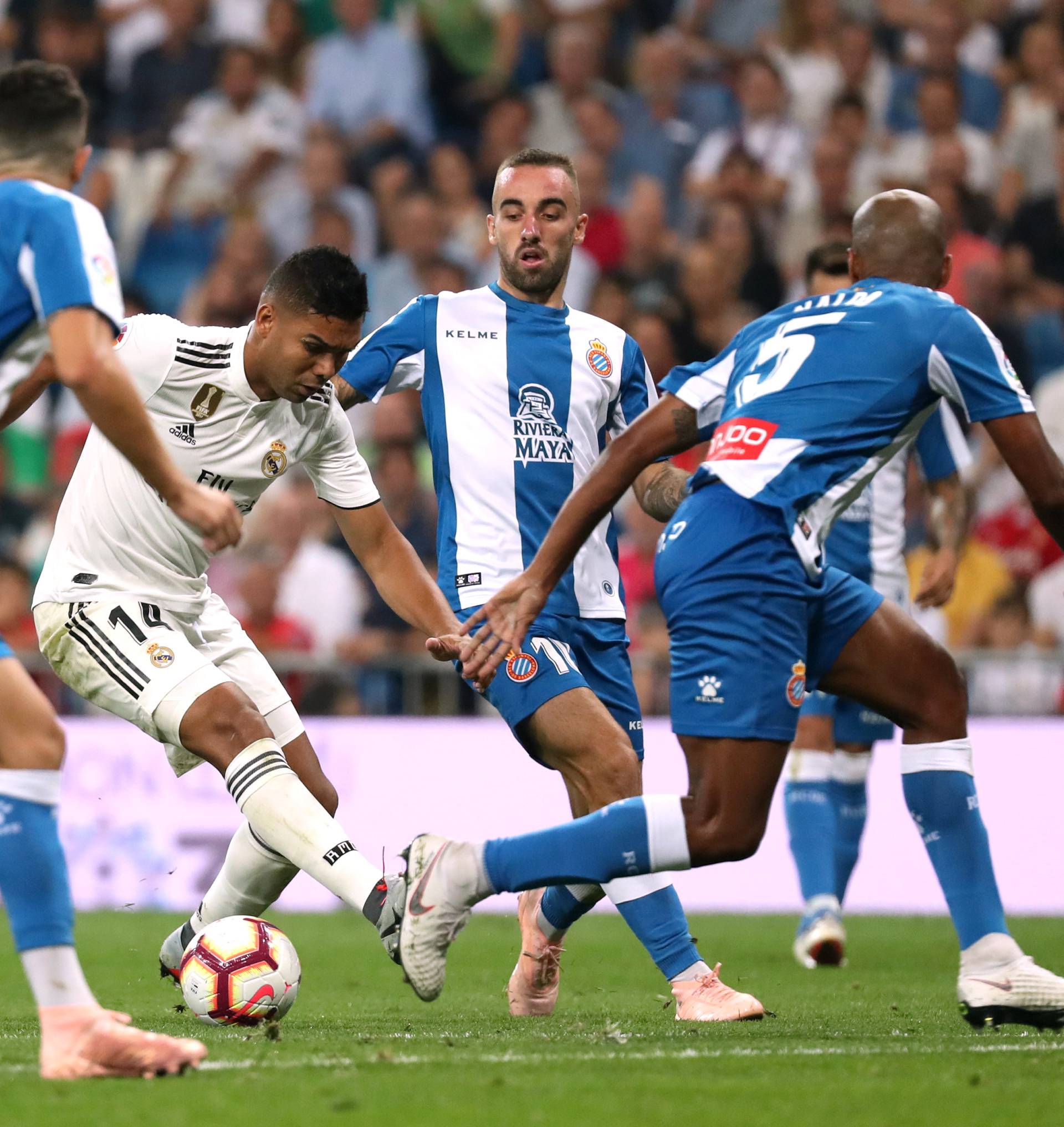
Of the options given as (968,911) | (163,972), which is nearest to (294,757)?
(163,972)

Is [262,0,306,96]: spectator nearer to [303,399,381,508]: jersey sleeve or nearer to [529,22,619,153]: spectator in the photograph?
[529,22,619,153]: spectator

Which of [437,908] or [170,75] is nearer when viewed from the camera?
[437,908]

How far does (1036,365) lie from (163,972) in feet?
28.3

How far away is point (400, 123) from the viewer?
1525 cm

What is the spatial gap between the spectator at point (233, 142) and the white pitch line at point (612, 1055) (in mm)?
11359

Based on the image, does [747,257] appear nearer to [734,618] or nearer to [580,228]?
[580,228]

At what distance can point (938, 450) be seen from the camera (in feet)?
21.0

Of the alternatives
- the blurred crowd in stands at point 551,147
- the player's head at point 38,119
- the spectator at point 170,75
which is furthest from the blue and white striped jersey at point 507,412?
the spectator at point 170,75

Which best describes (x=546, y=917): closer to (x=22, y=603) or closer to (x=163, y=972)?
(x=163, y=972)

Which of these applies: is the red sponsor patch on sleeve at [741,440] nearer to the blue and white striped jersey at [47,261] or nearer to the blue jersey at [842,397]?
the blue jersey at [842,397]

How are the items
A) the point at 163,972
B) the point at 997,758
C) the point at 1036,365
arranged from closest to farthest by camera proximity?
the point at 163,972
the point at 997,758
the point at 1036,365

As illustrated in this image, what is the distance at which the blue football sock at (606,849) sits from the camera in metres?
4.58

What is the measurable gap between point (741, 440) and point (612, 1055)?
5.55 feet

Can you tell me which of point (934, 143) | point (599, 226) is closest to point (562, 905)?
point (599, 226)
